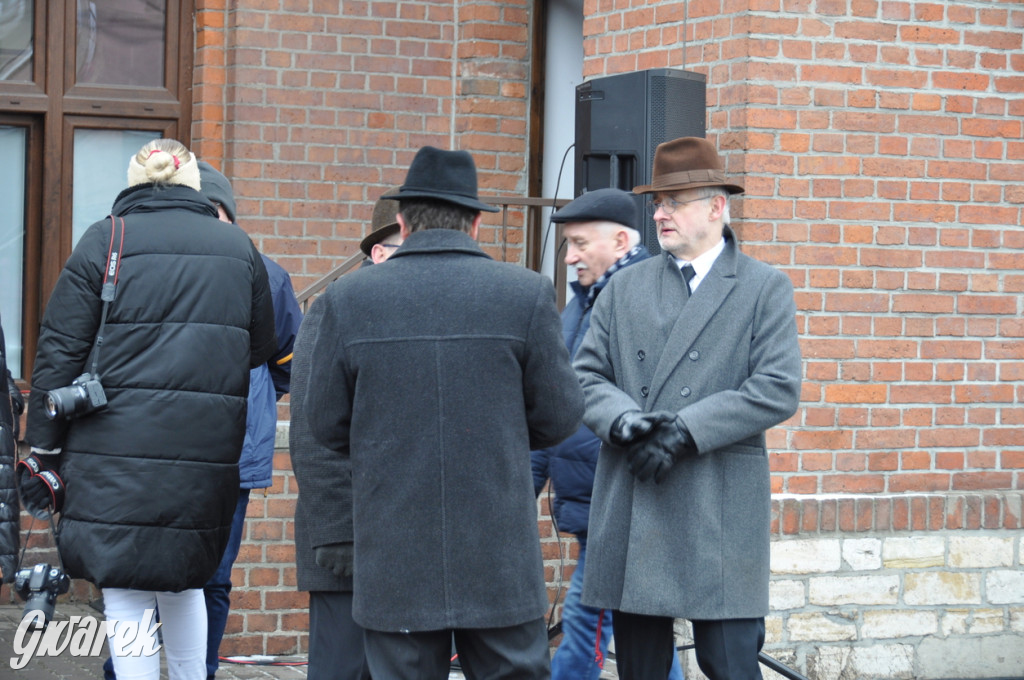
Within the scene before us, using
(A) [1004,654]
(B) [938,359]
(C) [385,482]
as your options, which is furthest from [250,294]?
(A) [1004,654]

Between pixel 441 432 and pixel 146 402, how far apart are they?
1240 millimetres

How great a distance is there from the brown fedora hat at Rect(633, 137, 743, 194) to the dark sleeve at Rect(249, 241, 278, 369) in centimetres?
128

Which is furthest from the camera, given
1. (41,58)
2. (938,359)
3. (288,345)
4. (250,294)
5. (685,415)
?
(41,58)

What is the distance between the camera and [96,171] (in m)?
7.13

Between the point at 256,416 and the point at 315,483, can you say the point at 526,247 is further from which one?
the point at 315,483

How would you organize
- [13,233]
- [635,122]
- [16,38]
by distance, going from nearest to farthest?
1. [635,122]
2. [16,38]
3. [13,233]

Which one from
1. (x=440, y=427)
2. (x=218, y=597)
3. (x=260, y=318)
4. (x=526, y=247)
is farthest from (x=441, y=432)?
(x=526, y=247)

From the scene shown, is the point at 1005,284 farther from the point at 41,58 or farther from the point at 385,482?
the point at 41,58

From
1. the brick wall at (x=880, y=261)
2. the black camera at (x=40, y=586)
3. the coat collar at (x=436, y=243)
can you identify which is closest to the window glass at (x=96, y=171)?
the brick wall at (x=880, y=261)

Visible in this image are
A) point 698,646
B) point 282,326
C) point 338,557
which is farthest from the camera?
point 282,326

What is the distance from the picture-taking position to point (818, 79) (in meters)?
5.50

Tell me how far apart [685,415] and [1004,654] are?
2705mm

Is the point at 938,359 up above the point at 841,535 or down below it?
above

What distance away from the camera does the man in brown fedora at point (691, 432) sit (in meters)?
3.88
